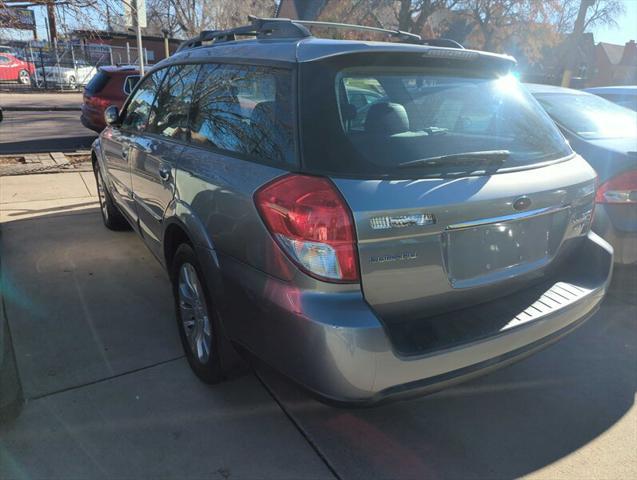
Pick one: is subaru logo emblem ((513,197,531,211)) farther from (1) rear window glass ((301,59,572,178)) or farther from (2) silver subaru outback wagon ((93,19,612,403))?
(1) rear window glass ((301,59,572,178))

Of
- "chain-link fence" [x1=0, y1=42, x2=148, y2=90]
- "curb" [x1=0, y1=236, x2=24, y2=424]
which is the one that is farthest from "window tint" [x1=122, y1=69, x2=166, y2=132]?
"chain-link fence" [x1=0, y1=42, x2=148, y2=90]

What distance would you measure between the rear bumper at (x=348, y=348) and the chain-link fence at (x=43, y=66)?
98.0 ft

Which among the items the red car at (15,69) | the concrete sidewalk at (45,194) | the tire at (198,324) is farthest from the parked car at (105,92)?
the red car at (15,69)

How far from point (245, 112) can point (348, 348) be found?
4.20 ft

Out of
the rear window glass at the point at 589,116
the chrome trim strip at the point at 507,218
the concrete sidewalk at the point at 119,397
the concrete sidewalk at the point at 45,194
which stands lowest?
the concrete sidewalk at the point at 45,194

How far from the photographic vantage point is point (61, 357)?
10.3 feet

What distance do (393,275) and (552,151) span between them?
1.28 m

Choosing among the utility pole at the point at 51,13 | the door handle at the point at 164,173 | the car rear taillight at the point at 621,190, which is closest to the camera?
the door handle at the point at 164,173

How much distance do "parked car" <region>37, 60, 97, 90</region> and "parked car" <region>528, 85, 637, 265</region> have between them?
28.2 m

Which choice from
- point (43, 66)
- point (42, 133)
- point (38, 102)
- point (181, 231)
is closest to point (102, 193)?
point (181, 231)

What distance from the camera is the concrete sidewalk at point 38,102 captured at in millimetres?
18828

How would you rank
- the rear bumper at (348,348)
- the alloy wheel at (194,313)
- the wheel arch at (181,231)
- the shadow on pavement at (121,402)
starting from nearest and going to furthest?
the rear bumper at (348,348)
the shadow on pavement at (121,402)
the wheel arch at (181,231)
the alloy wheel at (194,313)

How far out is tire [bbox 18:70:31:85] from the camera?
28.8 m

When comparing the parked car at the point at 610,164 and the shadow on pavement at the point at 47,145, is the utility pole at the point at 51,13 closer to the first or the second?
the shadow on pavement at the point at 47,145
